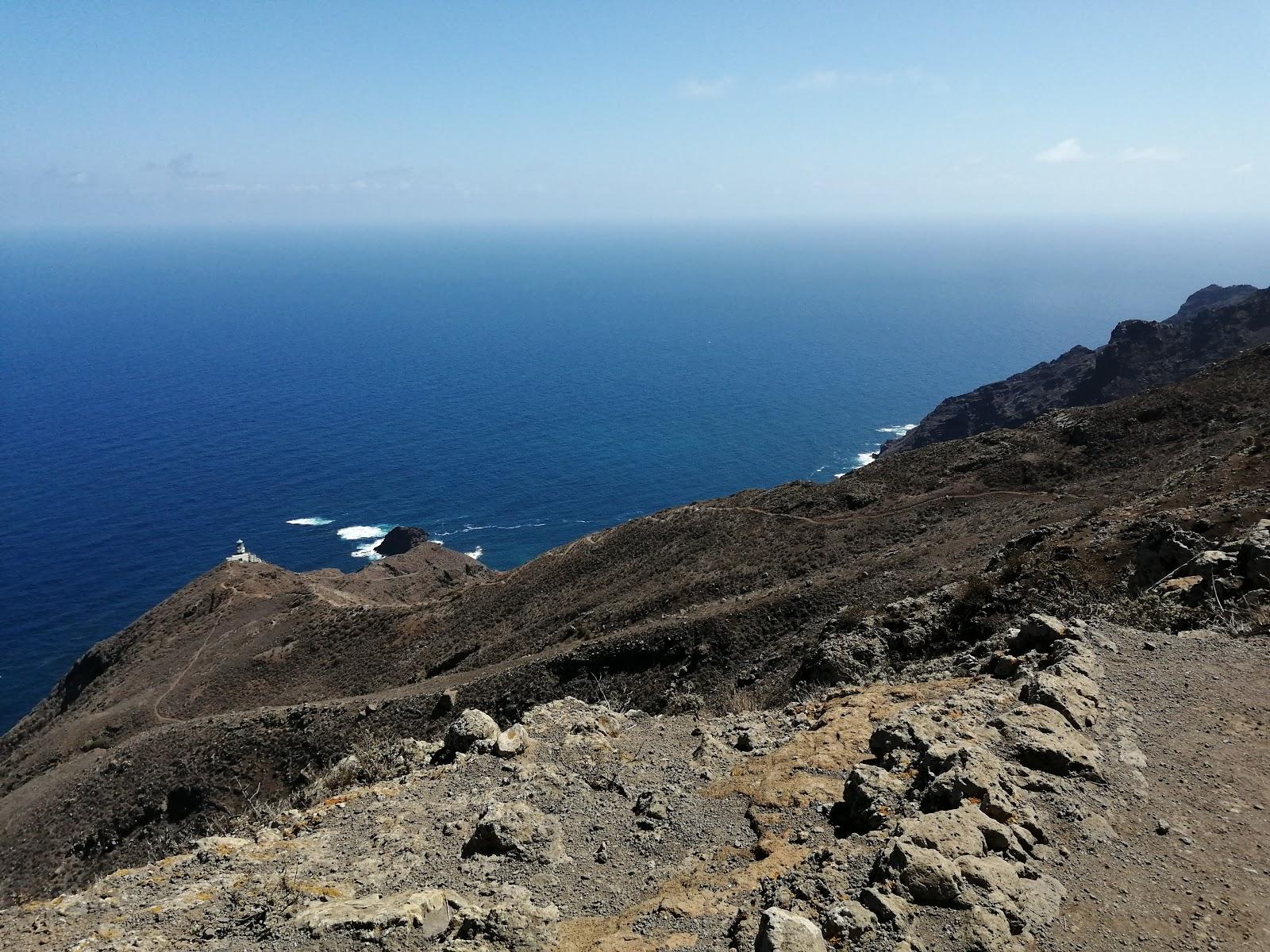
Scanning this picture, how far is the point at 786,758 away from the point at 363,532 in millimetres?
88521

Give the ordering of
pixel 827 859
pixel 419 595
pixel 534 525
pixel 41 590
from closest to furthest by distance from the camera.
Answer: pixel 827 859 < pixel 419 595 < pixel 41 590 < pixel 534 525

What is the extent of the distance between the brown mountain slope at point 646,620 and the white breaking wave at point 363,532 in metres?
42.3

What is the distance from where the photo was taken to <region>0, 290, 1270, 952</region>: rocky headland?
1016 centimetres

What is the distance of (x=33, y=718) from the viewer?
2023 inches

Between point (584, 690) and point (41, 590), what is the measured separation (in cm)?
7798

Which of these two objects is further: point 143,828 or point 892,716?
point 143,828

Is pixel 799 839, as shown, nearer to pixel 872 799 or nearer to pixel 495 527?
pixel 872 799

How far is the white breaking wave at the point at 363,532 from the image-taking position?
9444 cm

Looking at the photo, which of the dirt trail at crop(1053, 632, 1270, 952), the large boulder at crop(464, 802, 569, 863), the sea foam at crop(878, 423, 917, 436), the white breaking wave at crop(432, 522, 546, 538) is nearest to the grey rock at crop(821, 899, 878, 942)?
the dirt trail at crop(1053, 632, 1270, 952)

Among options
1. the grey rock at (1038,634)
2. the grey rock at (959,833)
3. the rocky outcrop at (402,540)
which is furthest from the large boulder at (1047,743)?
the rocky outcrop at (402,540)

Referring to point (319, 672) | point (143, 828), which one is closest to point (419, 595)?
point (319, 672)

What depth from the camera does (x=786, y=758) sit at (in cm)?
1520

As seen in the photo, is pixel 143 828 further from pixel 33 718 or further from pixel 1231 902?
pixel 1231 902

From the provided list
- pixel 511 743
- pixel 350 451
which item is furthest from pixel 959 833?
pixel 350 451
